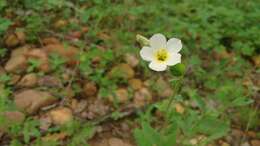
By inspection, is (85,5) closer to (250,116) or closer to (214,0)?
(214,0)

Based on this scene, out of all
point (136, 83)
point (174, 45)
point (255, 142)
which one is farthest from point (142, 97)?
point (174, 45)

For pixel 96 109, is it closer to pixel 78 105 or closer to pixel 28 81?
pixel 78 105

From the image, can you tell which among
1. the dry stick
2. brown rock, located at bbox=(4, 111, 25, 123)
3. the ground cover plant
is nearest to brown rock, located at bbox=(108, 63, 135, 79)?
the ground cover plant

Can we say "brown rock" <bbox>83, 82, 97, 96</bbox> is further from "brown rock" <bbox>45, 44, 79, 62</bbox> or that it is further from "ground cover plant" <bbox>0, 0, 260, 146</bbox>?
"brown rock" <bbox>45, 44, 79, 62</bbox>

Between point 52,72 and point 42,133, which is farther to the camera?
point 52,72

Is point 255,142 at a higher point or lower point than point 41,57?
lower

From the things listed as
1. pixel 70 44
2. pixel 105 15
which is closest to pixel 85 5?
pixel 105 15

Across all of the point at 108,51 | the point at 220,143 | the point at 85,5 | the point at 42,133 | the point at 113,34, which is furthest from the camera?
the point at 85,5

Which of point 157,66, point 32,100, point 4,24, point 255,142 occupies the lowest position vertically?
point 255,142
